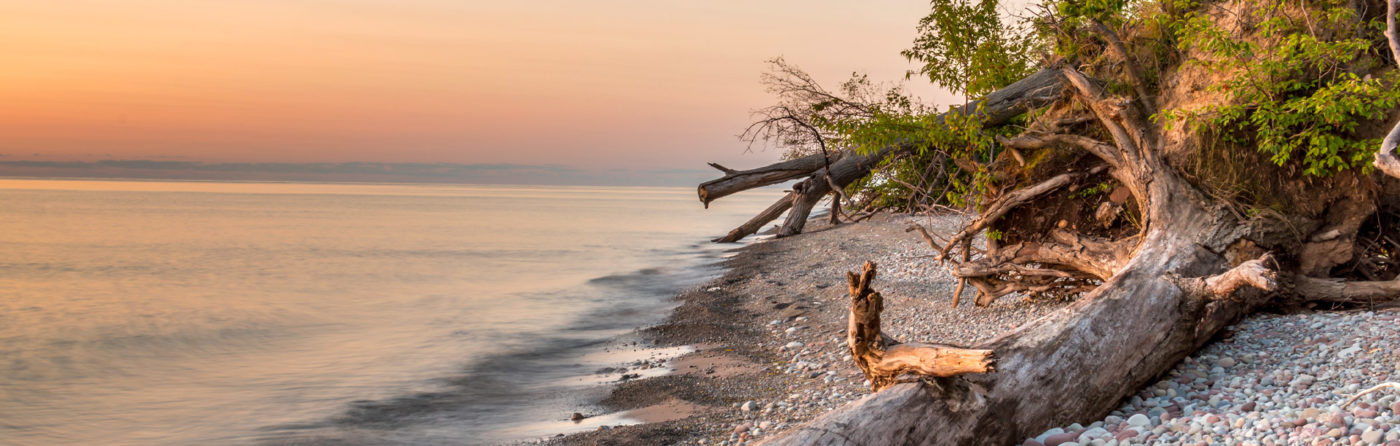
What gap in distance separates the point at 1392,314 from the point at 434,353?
10.9 m

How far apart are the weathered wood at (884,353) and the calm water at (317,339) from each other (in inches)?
148

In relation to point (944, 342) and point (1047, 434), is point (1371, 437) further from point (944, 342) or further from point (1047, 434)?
point (944, 342)

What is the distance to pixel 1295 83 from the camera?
6609 millimetres

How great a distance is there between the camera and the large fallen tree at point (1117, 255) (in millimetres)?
4594

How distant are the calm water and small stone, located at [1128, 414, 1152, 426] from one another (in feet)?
15.4

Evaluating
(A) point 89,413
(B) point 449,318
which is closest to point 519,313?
(B) point 449,318

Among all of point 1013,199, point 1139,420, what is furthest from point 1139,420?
point 1013,199

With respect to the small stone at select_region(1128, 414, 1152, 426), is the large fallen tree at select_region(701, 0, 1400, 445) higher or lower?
higher

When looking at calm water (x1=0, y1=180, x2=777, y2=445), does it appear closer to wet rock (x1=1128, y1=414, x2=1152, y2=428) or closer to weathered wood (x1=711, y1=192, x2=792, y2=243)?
weathered wood (x1=711, y1=192, x2=792, y2=243)

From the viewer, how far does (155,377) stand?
11594 mm

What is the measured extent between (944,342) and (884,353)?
970 millimetres

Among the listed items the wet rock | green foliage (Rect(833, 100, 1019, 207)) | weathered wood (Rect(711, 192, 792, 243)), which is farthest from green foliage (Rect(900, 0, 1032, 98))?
weathered wood (Rect(711, 192, 792, 243))

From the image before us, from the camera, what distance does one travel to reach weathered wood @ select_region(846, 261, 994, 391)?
4285 millimetres

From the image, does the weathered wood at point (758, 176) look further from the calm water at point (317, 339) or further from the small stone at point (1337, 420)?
the small stone at point (1337, 420)
